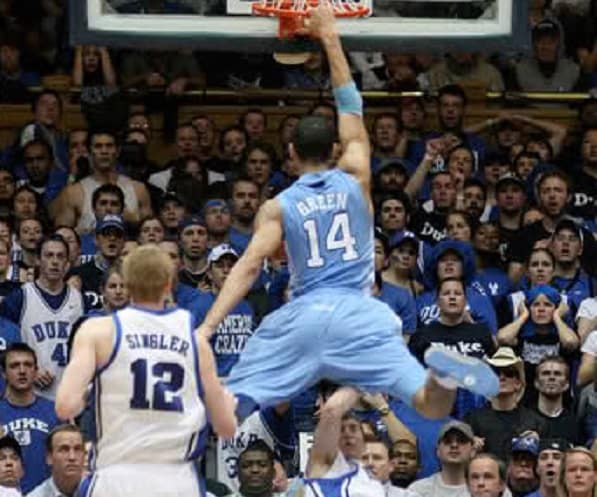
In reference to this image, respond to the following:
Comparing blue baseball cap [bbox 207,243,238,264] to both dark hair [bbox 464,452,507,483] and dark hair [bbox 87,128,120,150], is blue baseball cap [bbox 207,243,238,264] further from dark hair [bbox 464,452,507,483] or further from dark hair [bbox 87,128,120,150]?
dark hair [bbox 464,452,507,483]

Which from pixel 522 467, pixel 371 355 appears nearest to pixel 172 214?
pixel 522 467

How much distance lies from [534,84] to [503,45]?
5.84m

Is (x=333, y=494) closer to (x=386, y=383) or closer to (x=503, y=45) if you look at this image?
(x=386, y=383)

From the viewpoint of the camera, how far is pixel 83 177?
20.6m

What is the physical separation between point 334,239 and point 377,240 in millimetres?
5623

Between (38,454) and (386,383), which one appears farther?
(38,454)

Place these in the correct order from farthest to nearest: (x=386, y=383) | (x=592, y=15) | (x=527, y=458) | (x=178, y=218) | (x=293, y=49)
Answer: (x=592, y=15), (x=178, y=218), (x=527, y=458), (x=293, y=49), (x=386, y=383)

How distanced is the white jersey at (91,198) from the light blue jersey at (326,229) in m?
6.46

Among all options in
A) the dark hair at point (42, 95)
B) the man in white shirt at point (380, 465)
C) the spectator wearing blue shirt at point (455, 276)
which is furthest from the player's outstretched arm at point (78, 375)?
the dark hair at point (42, 95)

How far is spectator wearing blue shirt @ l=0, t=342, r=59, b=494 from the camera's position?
1753cm

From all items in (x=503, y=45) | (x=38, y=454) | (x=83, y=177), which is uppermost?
(x=503, y=45)

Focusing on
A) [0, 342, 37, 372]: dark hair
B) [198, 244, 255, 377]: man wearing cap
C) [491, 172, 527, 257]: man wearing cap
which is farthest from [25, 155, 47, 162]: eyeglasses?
[491, 172, 527, 257]: man wearing cap

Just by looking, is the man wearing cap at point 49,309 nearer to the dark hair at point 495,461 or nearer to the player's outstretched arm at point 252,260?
the dark hair at point 495,461

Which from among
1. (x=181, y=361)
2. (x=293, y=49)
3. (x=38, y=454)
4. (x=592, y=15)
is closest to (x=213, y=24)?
(x=293, y=49)
